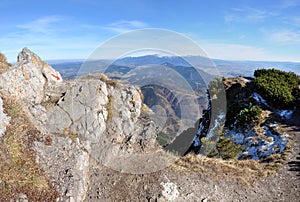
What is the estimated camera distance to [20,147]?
39.6ft

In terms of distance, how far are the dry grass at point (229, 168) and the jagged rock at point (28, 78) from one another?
1188 cm

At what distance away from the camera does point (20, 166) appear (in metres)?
11.2

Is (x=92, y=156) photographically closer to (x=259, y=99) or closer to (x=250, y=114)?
(x=250, y=114)

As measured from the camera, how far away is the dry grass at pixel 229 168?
15322 mm

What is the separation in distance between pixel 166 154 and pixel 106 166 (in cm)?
472

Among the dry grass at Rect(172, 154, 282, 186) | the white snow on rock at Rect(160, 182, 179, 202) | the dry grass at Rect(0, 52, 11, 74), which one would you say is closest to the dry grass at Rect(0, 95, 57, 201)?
the dry grass at Rect(0, 52, 11, 74)

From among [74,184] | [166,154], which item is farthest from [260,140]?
[74,184]

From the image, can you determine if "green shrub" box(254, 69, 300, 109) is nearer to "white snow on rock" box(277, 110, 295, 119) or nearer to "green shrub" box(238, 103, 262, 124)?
"white snow on rock" box(277, 110, 295, 119)

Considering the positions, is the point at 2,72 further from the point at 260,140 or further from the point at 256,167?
the point at 260,140

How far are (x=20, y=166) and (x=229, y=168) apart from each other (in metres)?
13.8

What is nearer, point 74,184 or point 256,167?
point 74,184

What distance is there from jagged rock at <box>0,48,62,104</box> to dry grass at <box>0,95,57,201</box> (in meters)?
1.69

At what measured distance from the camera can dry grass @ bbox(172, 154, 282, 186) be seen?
1532 centimetres

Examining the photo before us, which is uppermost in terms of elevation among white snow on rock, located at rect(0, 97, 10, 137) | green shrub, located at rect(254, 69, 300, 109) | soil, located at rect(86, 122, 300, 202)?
green shrub, located at rect(254, 69, 300, 109)
